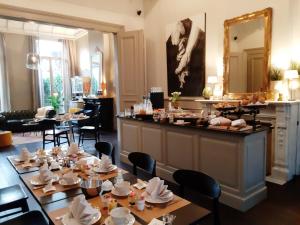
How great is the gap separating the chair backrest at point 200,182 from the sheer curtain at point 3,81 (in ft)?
32.0

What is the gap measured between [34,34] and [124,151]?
793cm

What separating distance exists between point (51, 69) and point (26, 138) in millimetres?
4119

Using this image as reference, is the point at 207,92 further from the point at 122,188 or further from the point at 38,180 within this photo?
the point at 38,180

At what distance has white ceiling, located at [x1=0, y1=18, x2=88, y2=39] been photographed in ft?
30.9

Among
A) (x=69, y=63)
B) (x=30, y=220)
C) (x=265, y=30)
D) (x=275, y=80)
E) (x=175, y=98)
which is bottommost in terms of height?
(x=30, y=220)

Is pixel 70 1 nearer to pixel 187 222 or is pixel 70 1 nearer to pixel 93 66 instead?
pixel 93 66

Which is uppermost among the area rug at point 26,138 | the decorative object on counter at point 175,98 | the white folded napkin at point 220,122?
the decorative object on counter at point 175,98

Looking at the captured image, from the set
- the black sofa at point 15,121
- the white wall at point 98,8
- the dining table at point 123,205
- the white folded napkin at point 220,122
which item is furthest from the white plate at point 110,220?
the black sofa at point 15,121

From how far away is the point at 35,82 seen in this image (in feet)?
33.7

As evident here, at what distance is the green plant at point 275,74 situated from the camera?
13.4ft

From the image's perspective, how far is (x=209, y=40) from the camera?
5199mm

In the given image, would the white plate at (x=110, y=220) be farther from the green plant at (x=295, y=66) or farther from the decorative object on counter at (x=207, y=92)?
the decorative object on counter at (x=207, y=92)

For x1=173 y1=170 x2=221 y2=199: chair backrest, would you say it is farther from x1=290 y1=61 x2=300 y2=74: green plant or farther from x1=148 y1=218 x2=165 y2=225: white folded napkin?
x1=290 y1=61 x2=300 y2=74: green plant

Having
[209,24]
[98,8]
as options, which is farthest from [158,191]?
[98,8]
